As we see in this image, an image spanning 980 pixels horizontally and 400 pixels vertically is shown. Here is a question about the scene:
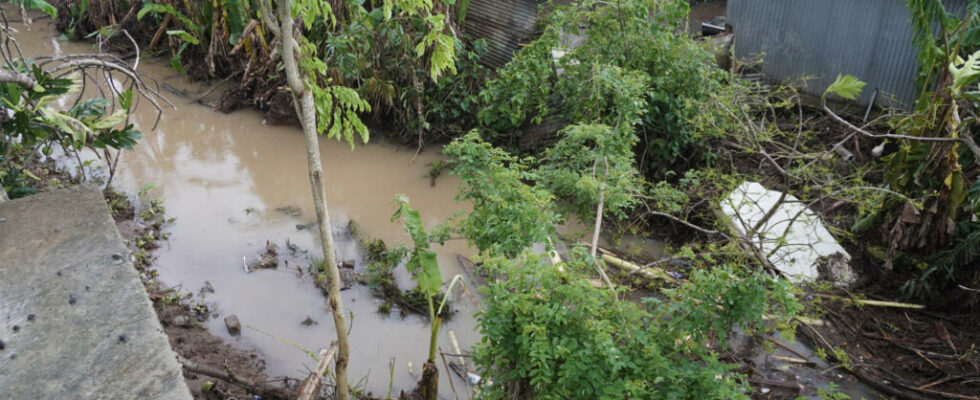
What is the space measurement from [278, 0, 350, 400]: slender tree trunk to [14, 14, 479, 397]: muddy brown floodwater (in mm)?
1004

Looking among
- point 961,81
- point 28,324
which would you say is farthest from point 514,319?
point 961,81

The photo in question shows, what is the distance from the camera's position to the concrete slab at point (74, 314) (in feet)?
7.36

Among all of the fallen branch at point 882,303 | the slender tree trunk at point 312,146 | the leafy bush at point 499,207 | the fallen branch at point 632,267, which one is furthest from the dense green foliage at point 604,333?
the fallen branch at point 882,303

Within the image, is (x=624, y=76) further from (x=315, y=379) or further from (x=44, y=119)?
(x=44, y=119)

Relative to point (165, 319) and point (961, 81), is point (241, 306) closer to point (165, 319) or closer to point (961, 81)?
point (165, 319)

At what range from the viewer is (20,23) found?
33.7 ft

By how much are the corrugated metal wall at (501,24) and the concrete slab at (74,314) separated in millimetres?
4284

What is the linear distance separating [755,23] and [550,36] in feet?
7.71

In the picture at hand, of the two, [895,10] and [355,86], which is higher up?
[895,10]

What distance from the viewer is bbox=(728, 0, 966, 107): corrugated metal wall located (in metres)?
5.55

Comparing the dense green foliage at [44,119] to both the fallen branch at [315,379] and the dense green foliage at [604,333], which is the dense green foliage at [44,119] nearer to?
the fallen branch at [315,379]

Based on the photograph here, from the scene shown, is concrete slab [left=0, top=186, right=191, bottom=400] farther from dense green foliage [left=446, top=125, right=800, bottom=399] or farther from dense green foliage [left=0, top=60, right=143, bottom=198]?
dense green foliage [left=446, top=125, right=800, bottom=399]

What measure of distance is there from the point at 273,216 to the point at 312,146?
124 inches

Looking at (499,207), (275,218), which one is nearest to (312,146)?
(499,207)
